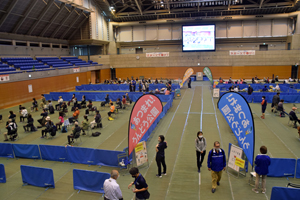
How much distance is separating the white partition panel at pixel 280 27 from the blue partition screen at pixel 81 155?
43.5 m

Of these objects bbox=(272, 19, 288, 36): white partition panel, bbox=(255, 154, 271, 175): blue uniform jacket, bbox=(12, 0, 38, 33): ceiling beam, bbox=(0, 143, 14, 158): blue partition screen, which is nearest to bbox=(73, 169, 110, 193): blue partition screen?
bbox=(255, 154, 271, 175): blue uniform jacket

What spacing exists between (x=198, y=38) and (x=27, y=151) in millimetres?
36266

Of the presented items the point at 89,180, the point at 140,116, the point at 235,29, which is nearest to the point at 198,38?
the point at 235,29

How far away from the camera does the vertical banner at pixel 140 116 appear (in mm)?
8580

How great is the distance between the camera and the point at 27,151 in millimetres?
10719

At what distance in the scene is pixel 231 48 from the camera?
43.3m

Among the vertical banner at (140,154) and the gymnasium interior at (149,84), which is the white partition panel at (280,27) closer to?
the gymnasium interior at (149,84)

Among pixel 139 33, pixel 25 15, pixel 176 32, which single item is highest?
pixel 139 33

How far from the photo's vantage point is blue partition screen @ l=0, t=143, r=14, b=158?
11.0 m

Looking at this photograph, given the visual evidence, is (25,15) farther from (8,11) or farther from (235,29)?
(235,29)

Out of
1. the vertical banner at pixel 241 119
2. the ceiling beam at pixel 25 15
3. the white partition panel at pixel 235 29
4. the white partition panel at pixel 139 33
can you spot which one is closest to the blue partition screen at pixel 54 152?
the vertical banner at pixel 241 119

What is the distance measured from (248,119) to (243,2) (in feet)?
131

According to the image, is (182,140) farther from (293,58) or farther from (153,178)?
(293,58)

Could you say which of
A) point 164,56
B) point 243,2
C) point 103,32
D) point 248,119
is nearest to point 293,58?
point 243,2
